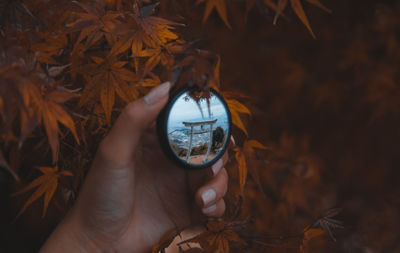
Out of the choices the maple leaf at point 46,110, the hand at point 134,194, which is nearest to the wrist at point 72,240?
the hand at point 134,194

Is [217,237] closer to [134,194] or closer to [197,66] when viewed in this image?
[134,194]

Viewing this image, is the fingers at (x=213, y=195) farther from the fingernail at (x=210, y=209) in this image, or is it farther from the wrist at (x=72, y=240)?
the wrist at (x=72, y=240)

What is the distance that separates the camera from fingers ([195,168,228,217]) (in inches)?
36.8

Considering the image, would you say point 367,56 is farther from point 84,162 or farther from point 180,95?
point 84,162

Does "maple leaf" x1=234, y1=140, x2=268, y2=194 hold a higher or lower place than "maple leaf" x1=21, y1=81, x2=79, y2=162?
lower

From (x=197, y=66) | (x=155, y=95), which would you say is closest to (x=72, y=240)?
(x=155, y=95)

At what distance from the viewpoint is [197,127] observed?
800mm

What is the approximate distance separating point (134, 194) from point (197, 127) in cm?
28

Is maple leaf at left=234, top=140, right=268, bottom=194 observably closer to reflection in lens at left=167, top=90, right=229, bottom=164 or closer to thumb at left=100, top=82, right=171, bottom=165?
reflection in lens at left=167, top=90, right=229, bottom=164

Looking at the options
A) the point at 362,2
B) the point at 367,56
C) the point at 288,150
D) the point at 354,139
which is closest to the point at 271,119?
the point at 288,150

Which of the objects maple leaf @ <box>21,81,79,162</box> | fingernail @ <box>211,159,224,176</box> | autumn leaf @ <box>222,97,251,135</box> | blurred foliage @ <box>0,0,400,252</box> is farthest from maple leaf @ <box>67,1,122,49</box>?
fingernail @ <box>211,159,224,176</box>

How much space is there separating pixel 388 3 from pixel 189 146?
150cm

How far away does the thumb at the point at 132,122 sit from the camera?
74cm

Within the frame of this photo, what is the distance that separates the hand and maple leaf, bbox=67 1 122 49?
16 centimetres
